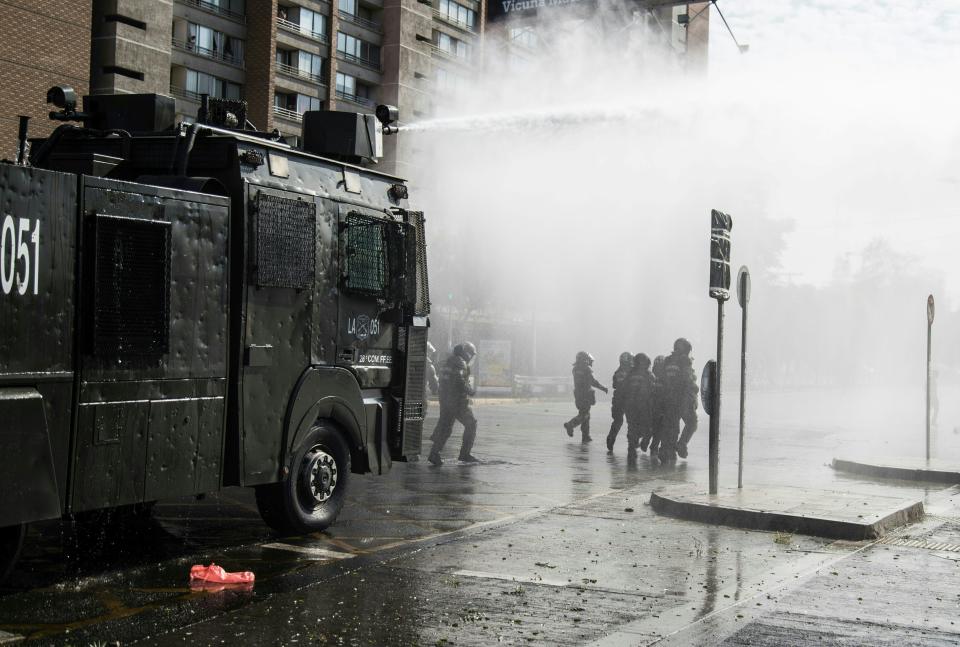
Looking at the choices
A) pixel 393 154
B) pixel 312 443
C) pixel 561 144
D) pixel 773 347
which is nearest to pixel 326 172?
pixel 312 443

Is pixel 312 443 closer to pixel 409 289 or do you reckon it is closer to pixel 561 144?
pixel 409 289

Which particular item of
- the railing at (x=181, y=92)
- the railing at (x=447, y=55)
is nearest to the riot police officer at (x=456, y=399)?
the railing at (x=181, y=92)

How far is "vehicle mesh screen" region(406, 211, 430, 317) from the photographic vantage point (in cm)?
962

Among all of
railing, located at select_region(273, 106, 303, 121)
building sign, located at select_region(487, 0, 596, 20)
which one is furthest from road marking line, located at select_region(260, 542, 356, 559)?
railing, located at select_region(273, 106, 303, 121)

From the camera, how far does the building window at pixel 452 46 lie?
61.8m

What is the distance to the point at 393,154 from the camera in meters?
53.9

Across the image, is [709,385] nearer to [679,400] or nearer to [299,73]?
[679,400]

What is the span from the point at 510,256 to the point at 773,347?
2999 centimetres

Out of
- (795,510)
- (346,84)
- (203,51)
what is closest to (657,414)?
(795,510)

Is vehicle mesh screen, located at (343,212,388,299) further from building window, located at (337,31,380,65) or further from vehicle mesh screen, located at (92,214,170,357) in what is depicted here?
building window, located at (337,31,380,65)

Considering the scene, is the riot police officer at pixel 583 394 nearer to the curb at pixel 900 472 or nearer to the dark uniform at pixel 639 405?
the dark uniform at pixel 639 405

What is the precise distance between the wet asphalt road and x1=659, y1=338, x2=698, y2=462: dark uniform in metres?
4.67

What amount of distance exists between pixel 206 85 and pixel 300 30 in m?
6.00

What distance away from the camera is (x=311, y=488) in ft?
29.1
